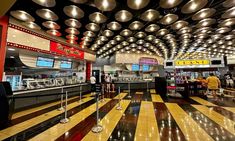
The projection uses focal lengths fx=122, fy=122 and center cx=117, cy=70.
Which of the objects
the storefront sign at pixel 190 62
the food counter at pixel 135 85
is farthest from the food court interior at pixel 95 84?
the food counter at pixel 135 85

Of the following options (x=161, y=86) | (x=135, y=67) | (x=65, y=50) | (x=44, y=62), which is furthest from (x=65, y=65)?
(x=135, y=67)

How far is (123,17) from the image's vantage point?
518 centimetres

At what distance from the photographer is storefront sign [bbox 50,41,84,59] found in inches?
275

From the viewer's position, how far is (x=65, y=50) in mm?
7902

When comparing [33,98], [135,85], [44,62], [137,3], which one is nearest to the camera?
[137,3]

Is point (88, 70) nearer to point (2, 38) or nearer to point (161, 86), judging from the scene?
point (161, 86)

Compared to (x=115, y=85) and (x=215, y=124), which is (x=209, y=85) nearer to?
(x=215, y=124)

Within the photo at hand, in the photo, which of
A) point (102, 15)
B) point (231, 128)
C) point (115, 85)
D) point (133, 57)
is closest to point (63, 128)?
point (102, 15)

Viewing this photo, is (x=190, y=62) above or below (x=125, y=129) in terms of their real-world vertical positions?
above

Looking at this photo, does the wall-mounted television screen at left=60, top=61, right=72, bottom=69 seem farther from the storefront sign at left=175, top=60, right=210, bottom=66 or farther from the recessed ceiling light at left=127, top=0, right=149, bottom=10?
the storefront sign at left=175, top=60, right=210, bottom=66

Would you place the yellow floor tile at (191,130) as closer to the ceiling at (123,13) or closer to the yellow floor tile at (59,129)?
the yellow floor tile at (59,129)

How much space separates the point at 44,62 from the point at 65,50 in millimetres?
1424

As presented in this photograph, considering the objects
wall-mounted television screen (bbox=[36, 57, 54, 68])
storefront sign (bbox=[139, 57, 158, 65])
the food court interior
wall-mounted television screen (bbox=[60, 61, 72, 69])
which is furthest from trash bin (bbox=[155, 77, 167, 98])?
wall-mounted television screen (bbox=[36, 57, 54, 68])

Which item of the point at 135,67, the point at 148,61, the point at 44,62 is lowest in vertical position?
the point at 44,62
